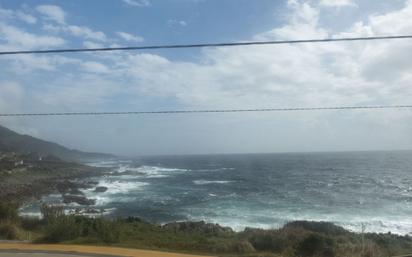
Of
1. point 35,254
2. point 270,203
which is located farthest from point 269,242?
point 270,203

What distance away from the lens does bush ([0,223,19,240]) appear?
1643 centimetres

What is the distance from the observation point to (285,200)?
52.4 metres

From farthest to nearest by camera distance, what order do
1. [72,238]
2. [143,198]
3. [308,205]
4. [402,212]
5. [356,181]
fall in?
[356,181], [143,198], [308,205], [402,212], [72,238]

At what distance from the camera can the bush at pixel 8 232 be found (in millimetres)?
16428

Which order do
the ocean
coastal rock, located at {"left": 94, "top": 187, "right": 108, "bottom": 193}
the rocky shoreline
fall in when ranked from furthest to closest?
coastal rock, located at {"left": 94, "top": 187, "right": 108, "bottom": 193} → the rocky shoreline → the ocean

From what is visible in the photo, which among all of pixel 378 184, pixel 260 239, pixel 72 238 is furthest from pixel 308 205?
pixel 72 238

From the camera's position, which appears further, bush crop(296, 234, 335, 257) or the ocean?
the ocean

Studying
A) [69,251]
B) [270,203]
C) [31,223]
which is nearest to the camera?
[69,251]

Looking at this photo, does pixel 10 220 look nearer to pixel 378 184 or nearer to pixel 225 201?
pixel 225 201

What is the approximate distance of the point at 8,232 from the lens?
661 inches

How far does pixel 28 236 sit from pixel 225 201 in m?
37.1

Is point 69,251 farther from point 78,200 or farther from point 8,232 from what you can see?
point 78,200

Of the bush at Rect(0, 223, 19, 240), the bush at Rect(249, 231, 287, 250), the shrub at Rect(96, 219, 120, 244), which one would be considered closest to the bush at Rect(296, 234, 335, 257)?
the bush at Rect(249, 231, 287, 250)

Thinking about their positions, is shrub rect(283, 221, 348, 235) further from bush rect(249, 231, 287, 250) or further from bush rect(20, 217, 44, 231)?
bush rect(20, 217, 44, 231)
